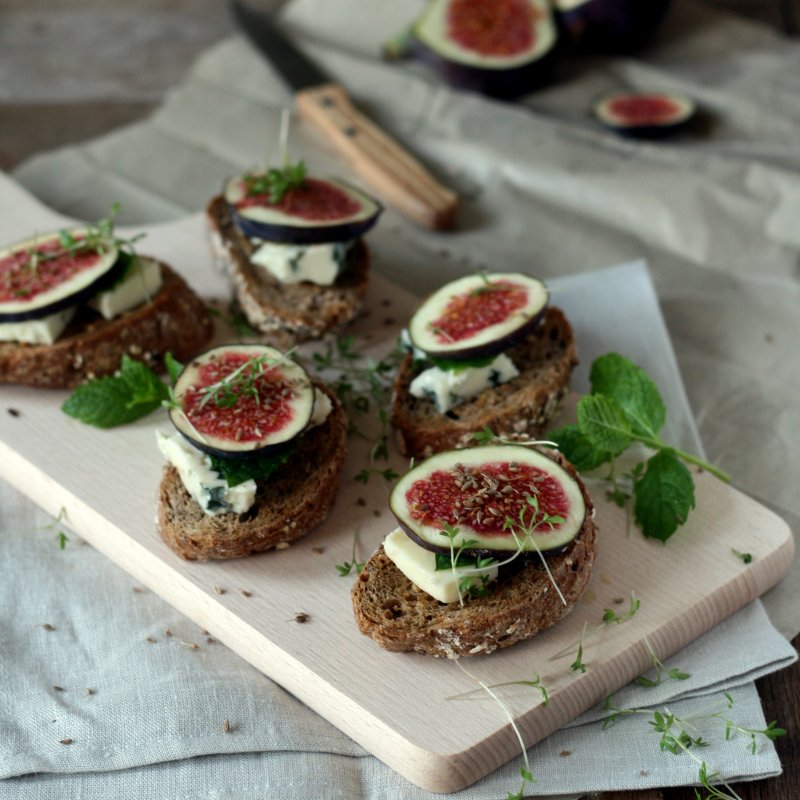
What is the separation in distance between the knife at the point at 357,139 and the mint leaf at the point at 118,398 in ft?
5.99

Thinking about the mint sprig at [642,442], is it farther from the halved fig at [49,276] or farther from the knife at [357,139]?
the knife at [357,139]

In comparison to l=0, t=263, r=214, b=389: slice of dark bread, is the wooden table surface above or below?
below

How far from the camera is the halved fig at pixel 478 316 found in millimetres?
3730

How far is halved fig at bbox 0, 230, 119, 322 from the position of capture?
12.9 ft

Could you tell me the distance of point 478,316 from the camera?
3.83 m

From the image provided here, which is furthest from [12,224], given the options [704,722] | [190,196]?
[704,722]

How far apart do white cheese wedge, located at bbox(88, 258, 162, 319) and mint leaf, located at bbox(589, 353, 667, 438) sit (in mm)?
1620

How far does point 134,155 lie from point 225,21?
1838 mm

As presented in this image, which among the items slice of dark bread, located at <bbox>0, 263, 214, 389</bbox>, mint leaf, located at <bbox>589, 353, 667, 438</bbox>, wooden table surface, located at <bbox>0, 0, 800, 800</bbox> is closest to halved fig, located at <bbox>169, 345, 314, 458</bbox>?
slice of dark bread, located at <bbox>0, 263, 214, 389</bbox>

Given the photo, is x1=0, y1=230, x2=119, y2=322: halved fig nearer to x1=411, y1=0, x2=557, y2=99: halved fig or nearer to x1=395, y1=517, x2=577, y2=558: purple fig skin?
x1=395, y1=517, x2=577, y2=558: purple fig skin

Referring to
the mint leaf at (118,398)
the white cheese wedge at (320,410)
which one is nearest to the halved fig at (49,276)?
the mint leaf at (118,398)

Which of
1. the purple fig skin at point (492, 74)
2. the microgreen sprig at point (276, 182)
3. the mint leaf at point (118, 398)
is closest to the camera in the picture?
the mint leaf at point (118, 398)

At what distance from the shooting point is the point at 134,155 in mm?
5773

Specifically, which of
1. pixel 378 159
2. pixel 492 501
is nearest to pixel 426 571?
pixel 492 501
